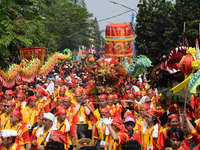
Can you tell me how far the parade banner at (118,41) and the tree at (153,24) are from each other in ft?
31.2

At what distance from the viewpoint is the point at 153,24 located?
22.0 meters

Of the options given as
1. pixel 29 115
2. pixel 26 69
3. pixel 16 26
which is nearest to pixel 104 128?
pixel 29 115

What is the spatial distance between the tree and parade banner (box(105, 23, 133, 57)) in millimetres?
9520

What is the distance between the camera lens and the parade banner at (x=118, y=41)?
1183 centimetres

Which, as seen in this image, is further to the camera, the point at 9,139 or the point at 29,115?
the point at 29,115

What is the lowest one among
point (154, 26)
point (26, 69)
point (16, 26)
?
point (26, 69)

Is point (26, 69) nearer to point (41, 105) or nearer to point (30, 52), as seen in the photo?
point (30, 52)

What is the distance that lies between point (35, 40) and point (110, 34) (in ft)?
22.8

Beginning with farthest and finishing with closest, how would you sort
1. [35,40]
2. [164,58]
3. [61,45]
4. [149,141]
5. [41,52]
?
[61,45] < [35,40] < [41,52] < [164,58] < [149,141]

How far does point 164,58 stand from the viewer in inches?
218

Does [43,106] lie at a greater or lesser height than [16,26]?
lesser

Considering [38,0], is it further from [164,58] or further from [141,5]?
[164,58]

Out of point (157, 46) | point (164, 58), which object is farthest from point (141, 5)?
point (164, 58)

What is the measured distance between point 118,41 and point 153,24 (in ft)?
36.4
